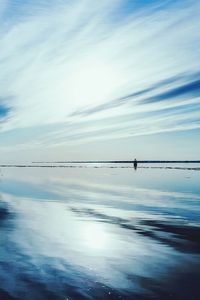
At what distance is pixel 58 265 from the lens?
8016 millimetres

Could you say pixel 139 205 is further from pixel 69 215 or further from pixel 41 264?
pixel 41 264

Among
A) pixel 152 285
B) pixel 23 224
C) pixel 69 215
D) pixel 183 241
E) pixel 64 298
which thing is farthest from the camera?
pixel 69 215

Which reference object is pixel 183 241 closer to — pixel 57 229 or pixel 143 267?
pixel 143 267

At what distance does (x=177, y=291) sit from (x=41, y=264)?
3.27 m

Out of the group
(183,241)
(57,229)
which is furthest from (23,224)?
(183,241)

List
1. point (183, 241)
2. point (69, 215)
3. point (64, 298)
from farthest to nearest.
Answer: point (69, 215), point (183, 241), point (64, 298)

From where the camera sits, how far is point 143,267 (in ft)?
26.2

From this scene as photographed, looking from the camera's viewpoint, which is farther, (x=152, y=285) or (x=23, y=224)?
(x=23, y=224)

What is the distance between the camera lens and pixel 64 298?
6.13 meters

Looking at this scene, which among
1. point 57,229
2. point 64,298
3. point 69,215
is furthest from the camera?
point 69,215

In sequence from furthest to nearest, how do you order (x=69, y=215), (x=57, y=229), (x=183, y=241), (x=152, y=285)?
(x=69, y=215), (x=57, y=229), (x=183, y=241), (x=152, y=285)

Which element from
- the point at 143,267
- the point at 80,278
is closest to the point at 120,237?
the point at 143,267

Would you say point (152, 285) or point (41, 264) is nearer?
point (152, 285)

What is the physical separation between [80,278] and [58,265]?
1.04 metres
